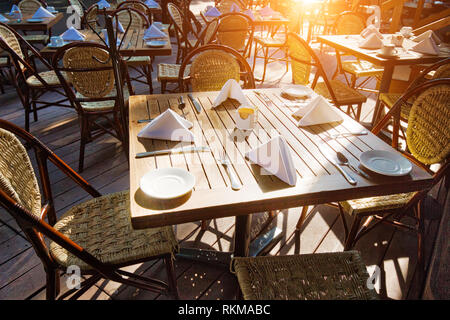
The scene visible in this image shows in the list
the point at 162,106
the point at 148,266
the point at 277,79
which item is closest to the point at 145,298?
the point at 148,266

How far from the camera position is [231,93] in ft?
5.64

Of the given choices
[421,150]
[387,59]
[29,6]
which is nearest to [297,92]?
[421,150]

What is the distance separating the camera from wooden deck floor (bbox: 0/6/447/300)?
1.54 m

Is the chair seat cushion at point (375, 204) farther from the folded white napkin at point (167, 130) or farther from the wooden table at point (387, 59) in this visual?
the wooden table at point (387, 59)

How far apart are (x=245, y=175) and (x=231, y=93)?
75 cm

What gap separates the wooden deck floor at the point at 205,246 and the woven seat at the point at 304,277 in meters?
0.50

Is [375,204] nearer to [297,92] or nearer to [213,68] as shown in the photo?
[297,92]

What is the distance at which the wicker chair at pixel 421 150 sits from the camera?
56.6 inches

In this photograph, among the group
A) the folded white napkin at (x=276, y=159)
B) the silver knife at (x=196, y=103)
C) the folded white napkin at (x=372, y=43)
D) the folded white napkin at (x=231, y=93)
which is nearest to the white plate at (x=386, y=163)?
the folded white napkin at (x=276, y=159)

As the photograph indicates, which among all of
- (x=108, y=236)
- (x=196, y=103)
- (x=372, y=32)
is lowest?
(x=108, y=236)

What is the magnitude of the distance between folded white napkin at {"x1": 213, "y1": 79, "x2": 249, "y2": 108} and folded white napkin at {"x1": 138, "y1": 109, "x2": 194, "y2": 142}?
0.39 m

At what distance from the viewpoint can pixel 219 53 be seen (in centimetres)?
212

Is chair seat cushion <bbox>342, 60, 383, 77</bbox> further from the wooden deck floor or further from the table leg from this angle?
the wooden deck floor
